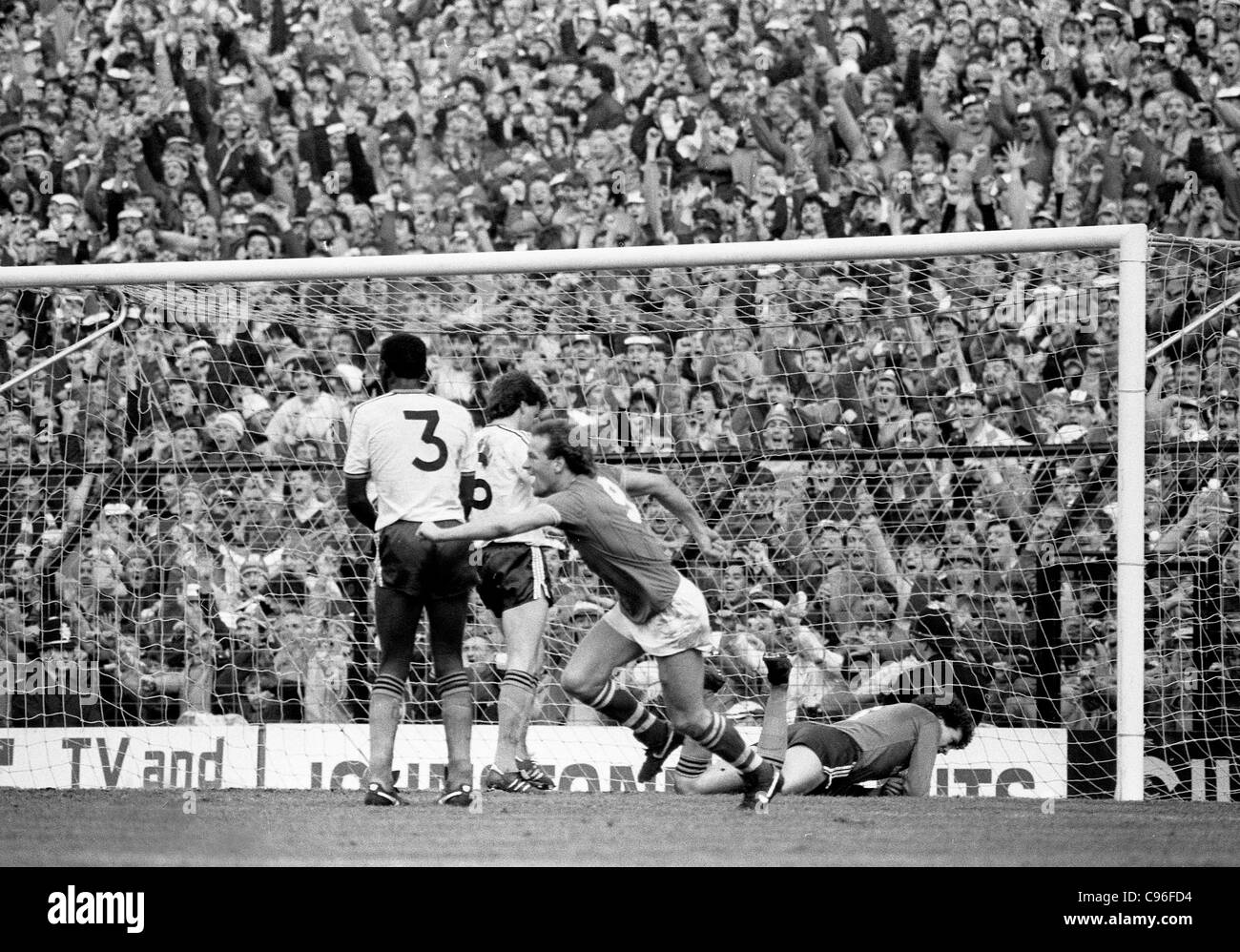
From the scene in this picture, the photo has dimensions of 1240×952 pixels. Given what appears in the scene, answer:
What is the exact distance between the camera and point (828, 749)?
25.5ft

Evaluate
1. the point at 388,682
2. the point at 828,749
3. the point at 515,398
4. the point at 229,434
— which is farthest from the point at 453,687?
the point at 229,434

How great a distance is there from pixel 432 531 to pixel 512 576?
124 centimetres

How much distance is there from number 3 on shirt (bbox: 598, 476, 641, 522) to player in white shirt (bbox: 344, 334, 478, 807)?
627 mm

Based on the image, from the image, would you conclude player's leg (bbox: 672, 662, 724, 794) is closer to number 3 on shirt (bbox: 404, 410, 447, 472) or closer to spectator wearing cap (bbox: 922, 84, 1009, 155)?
number 3 on shirt (bbox: 404, 410, 447, 472)

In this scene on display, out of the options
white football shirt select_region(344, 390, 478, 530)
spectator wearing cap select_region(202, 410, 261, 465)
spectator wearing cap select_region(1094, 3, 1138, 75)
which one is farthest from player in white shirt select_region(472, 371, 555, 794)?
spectator wearing cap select_region(1094, 3, 1138, 75)

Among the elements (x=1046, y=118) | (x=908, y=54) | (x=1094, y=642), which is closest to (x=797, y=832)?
(x=1094, y=642)

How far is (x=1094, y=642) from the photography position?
28.1 feet

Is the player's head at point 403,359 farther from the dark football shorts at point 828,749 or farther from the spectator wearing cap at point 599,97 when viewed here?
the spectator wearing cap at point 599,97

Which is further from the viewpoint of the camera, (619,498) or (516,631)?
(516,631)

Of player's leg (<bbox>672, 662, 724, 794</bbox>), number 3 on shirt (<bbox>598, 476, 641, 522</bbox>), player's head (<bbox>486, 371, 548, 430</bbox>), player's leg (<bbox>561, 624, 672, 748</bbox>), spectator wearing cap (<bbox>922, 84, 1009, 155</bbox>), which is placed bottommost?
player's leg (<bbox>672, 662, 724, 794</bbox>)

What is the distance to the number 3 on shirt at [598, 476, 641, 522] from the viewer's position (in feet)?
22.2

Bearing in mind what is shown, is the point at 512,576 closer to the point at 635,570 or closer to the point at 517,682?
the point at 517,682

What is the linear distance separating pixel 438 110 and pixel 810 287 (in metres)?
6.76

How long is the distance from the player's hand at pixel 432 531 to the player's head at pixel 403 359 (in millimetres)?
690
